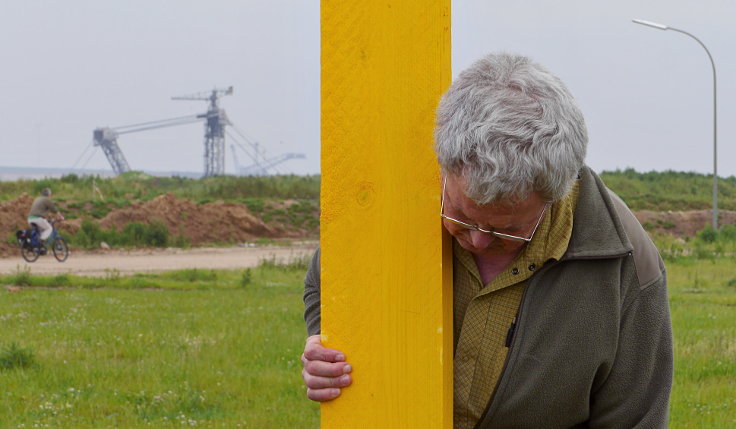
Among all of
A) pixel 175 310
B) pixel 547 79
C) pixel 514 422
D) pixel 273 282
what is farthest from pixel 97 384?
pixel 273 282

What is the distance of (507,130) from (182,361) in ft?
19.4

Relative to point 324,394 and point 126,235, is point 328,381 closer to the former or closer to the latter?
point 324,394

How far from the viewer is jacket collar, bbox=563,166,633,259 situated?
6.24ft

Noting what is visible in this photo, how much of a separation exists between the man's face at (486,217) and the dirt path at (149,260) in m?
15.6

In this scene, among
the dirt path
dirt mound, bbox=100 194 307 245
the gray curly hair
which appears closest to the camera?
the gray curly hair

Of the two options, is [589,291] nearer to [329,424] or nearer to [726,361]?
[329,424]

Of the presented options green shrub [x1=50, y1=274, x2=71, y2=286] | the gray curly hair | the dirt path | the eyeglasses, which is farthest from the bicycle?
the gray curly hair

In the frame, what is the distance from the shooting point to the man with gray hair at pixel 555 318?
1.80m

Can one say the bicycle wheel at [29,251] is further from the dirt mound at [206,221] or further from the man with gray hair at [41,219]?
the dirt mound at [206,221]

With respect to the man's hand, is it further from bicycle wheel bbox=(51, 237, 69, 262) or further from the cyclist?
the cyclist

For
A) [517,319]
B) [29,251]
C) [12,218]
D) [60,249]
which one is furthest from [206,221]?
[517,319]

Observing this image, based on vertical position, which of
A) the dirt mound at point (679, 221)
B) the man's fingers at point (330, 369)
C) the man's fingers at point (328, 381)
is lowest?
the man's fingers at point (328, 381)

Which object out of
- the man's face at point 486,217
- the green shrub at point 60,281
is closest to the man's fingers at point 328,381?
the man's face at point 486,217

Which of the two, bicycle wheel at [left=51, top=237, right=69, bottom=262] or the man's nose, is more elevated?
the man's nose
